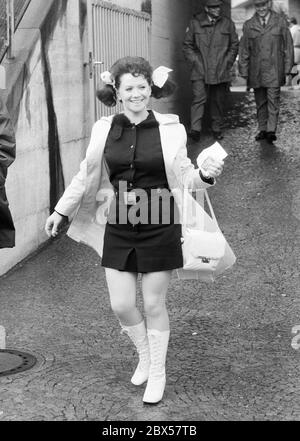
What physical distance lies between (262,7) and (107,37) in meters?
2.99

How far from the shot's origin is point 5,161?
5656mm

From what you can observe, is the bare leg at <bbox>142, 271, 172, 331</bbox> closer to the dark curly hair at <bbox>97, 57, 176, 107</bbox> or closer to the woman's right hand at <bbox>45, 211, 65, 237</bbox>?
the woman's right hand at <bbox>45, 211, 65, 237</bbox>

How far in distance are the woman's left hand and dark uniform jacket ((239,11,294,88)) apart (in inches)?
306

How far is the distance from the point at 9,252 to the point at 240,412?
12.2ft

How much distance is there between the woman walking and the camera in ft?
17.1

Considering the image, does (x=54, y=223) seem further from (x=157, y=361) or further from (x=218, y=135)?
(x=218, y=135)

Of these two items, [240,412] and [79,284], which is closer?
[240,412]

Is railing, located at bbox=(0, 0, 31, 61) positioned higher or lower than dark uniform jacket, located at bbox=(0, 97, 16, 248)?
higher

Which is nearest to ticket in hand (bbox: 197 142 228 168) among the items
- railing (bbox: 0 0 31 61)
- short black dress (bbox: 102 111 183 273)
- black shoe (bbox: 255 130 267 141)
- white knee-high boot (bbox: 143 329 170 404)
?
short black dress (bbox: 102 111 183 273)

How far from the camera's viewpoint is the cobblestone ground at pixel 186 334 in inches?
206

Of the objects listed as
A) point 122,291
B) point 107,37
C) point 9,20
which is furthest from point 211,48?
point 122,291

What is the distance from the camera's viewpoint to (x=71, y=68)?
31.7ft
